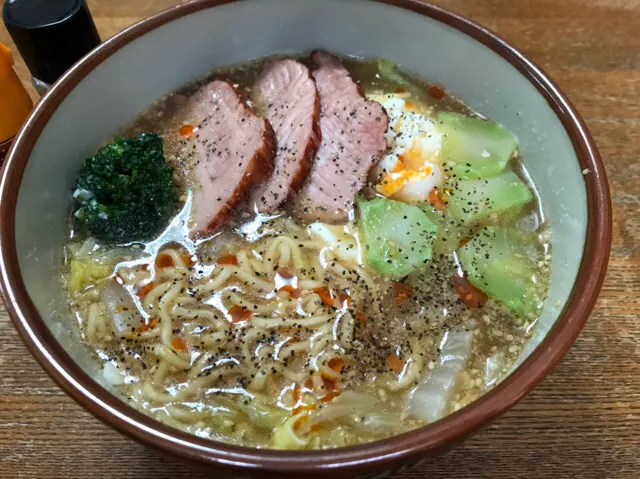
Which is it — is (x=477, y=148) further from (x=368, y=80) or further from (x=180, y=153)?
(x=180, y=153)

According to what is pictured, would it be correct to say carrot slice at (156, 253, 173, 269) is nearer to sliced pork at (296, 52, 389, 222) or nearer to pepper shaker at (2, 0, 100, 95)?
sliced pork at (296, 52, 389, 222)

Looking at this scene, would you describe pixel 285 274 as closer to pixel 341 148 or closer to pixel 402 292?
pixel 402 292

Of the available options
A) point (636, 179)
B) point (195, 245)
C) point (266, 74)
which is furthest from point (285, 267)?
point (636, 179)

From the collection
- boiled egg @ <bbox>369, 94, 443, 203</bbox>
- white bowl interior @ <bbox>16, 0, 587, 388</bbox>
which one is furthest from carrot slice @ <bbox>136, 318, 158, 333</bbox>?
boiled egg @ <bbox>369, 94, 443, 203</bbox>

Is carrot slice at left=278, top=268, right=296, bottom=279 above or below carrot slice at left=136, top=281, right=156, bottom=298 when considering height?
above

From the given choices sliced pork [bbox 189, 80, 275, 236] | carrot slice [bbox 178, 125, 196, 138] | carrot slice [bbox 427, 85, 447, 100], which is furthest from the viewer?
carrot slice [bbox 427, 85, 447, 100]

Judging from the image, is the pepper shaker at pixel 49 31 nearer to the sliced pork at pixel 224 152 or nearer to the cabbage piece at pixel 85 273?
the sliced pork at pixel 224 152
